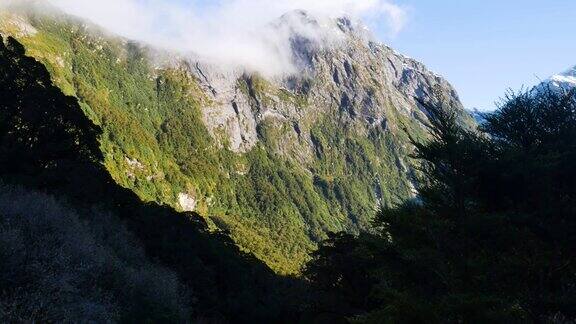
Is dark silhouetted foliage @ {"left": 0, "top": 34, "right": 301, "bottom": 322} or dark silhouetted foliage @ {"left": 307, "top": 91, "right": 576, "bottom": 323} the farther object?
dark silhouetted foliage @ {"left": 0, "top": 34, "right": 301, "bottom": 322}

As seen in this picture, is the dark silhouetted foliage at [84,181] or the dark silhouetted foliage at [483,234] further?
the dark silhouetted foliage at [84,181]

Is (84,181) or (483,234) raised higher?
(483,234)

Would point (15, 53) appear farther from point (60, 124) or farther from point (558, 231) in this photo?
point (558, 231)

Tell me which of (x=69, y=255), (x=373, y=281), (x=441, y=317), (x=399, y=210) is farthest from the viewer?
(x=373, y=281)

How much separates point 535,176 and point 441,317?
9153 mm

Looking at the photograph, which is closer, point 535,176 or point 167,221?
point 535,176

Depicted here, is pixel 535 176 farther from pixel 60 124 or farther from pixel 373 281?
pixel 60 124

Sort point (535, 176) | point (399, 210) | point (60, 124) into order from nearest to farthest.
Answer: point (535, 176) < point (399, 210) < point (60, 124)

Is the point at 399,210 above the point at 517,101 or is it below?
below

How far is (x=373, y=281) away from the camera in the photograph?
152 ft

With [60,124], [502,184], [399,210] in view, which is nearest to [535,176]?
[502,184]

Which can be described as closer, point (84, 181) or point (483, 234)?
point (483, 234)

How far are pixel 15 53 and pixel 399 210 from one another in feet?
162

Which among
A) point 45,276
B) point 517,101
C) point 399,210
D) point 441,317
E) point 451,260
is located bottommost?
point 45,276
